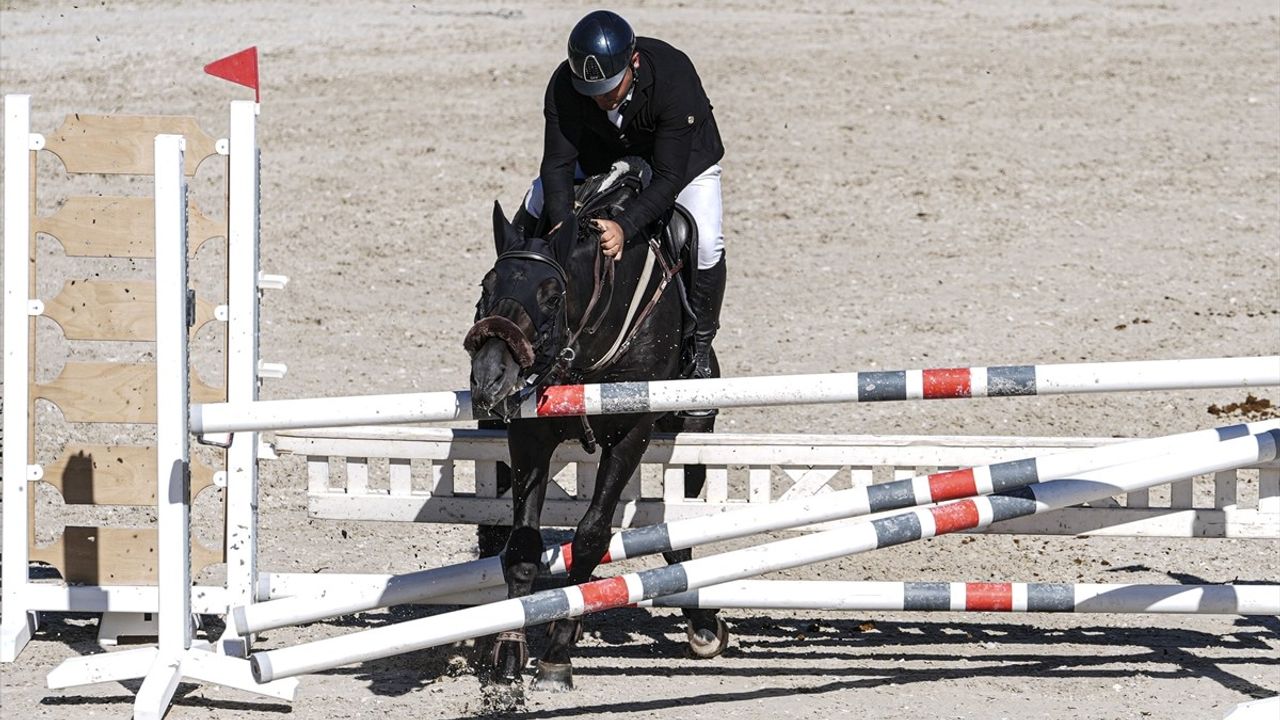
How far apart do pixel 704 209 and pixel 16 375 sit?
242 cm

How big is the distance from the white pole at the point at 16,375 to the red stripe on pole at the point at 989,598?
123 inches

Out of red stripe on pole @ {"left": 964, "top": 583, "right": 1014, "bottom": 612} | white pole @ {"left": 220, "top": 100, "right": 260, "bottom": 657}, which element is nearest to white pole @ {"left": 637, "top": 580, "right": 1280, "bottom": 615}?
red stripe on pole @ {"left": 964, "top": 583, "right": 1014, "bottom": 612}

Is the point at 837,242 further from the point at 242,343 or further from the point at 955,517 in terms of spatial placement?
the point at 955,517

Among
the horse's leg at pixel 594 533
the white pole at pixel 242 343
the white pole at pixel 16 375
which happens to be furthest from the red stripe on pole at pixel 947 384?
the white pole at pixel 16 375

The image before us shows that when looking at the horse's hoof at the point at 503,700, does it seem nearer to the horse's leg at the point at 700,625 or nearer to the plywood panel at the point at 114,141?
the horse's leg at the point at 700,625

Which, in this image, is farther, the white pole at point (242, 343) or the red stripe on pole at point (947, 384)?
the white pole at point (242, 343)

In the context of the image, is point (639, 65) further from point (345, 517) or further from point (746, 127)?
point (746, 127)

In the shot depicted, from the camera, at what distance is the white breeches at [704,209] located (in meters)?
5.41

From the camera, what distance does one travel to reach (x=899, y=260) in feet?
35.2

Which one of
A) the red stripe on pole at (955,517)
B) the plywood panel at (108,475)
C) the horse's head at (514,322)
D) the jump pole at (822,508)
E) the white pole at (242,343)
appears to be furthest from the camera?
the plywood panel at (108,475)

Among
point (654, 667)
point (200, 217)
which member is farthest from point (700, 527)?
point (200, 217)

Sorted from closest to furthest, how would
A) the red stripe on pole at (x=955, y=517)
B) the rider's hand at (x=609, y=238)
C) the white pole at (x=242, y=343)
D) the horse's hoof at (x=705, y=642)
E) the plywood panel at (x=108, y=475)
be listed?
1. the red stripe on pole at (x=955, y=517)
2. the rider's hand at (x=609, y=238)
3. the white pole at (x=242, y=343)
4. the plywood panel at (x=108, y=475)
5. the horse's hoof at (x=705, y=642)

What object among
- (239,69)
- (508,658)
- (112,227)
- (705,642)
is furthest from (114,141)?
(705,642)

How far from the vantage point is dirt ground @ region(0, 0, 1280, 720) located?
5191 millimetres
